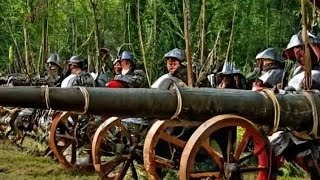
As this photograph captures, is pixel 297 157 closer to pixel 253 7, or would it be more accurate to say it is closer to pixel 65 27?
pixel 253 7

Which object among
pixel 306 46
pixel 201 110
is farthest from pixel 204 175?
pixel 306 46

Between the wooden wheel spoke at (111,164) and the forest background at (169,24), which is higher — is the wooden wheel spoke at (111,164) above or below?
below

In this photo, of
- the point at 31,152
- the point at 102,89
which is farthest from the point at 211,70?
the point at 102,89

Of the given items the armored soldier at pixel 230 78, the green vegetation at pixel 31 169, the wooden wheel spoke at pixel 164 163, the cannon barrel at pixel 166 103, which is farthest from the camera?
the green vegetation at pixel 31 169

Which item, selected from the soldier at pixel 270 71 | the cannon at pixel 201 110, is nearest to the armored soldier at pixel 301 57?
the cannon at pixel 201 110

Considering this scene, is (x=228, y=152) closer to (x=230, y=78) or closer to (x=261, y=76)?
(x=261, y=76)

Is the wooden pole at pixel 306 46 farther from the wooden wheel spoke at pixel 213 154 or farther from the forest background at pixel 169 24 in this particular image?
the forest background at pixel 169 24

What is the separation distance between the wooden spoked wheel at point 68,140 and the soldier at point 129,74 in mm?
977

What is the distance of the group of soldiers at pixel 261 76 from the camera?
5.73 meters

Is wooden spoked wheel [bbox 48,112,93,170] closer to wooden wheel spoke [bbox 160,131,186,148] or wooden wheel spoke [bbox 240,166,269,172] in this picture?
wooden wheel spoke [bbox 160,131,186,148]

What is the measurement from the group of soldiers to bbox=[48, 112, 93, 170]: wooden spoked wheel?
725 millimetres

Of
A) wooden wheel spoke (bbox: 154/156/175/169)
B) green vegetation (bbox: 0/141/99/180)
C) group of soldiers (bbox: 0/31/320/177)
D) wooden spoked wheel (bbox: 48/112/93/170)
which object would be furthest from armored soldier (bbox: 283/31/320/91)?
wooden spoked wheel (bbox: 48/112/93/170)

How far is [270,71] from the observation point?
7.33 meters

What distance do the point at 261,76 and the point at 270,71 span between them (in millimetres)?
162
